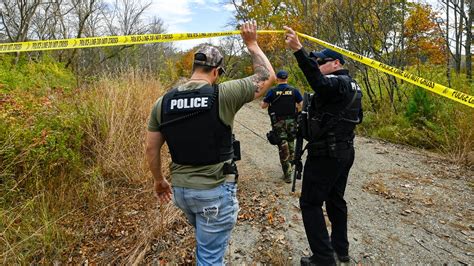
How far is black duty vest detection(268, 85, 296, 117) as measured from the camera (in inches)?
203

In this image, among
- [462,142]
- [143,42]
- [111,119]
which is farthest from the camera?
[462,142]

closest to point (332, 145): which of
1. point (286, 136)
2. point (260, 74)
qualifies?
point (260, 74)

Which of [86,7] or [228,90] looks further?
[86,7]

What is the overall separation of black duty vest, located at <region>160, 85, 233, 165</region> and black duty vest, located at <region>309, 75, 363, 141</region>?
3.31ft

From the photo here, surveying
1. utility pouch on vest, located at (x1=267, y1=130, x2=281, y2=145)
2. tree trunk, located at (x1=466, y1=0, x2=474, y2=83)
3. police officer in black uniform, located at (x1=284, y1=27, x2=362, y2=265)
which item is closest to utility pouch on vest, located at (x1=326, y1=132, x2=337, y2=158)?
police officer in black uniform, located at (x1=284, y1=27, x2=362, y2=265)

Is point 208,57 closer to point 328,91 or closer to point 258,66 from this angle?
point 258,66

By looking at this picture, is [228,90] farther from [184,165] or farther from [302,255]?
[302,255]

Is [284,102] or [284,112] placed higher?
[284,102]

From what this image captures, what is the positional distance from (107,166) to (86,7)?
67.1ft

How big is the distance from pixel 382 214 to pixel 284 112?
2.18 meters

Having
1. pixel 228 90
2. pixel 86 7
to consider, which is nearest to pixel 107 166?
pixel 228 90

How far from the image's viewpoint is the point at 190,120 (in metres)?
1.94

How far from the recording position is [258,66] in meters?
2.12

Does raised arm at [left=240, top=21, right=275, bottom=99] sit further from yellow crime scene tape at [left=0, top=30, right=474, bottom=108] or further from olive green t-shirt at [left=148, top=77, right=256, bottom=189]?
yellow crime scene tape at [left=0, top=30, right=474, bottom=108]
